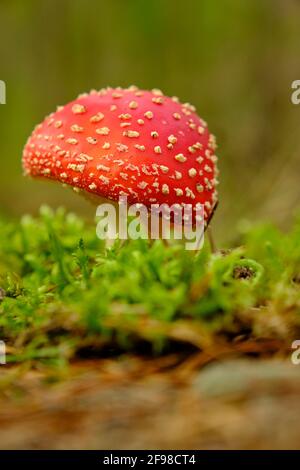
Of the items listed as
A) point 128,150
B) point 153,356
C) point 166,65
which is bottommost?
point 153,356

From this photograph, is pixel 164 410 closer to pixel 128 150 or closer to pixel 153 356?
pixel 153 356

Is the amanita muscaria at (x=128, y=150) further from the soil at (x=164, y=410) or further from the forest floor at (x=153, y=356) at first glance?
the soil at (x=164, y=410)

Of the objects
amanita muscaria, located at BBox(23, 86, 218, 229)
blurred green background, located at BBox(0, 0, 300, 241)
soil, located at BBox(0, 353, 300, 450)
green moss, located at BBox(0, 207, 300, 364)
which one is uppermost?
blurred green background, located at BBox(0, 0, 300, 241)

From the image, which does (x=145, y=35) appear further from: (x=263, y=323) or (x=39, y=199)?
(x=263, y=323)

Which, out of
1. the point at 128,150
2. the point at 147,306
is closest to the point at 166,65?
the point at 128,150

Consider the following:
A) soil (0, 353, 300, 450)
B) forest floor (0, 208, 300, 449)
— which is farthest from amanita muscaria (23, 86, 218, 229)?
soil (0, 353, 300, 450)

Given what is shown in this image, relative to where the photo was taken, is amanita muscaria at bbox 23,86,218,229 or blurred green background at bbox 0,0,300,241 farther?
blurred green background at bbox 0,0,300,241

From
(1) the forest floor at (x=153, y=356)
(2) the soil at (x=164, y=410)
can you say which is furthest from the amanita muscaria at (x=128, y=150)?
(2) the soil at (x=164, y=410)

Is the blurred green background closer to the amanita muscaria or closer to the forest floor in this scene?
the amanita muscaria
